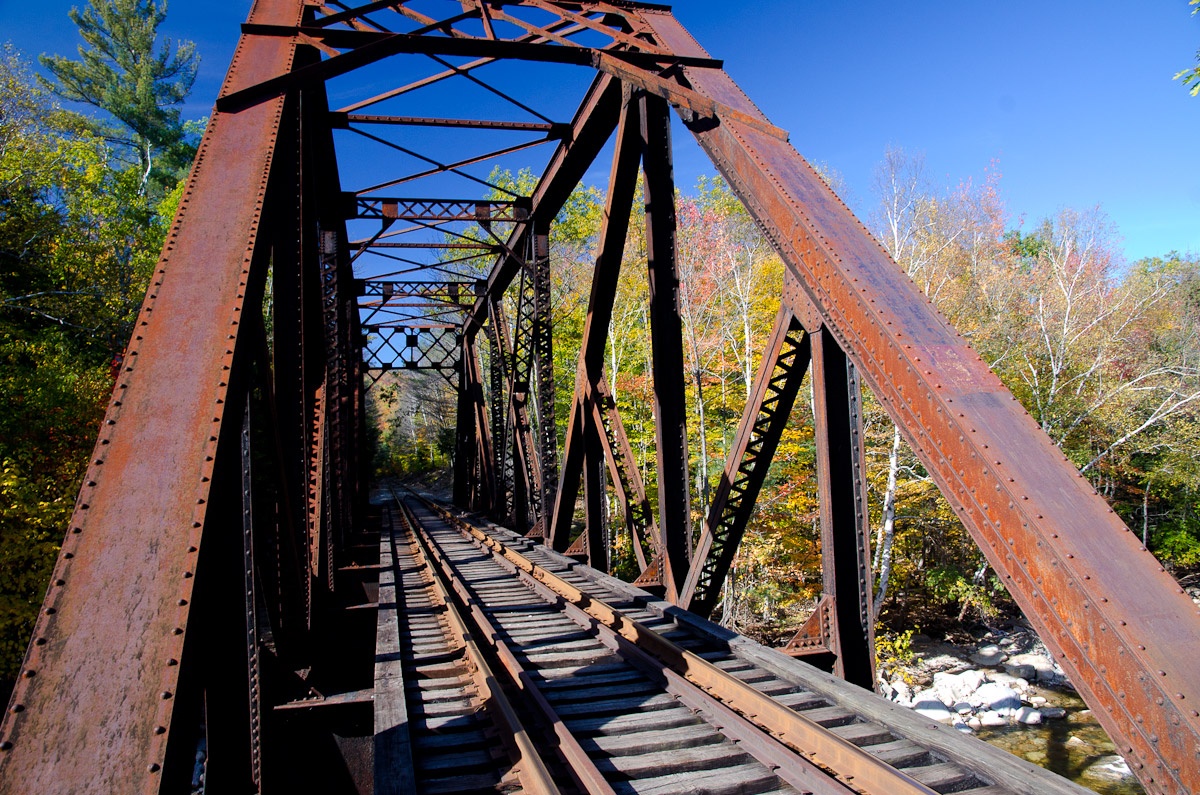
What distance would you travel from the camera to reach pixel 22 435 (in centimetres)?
1495

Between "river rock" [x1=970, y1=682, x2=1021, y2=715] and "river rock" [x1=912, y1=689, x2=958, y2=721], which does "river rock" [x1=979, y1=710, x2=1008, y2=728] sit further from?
"river rock" [x1=912, y1=689, x2=958, y2=721]

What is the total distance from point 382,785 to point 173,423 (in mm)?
2024

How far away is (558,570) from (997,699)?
13471mm

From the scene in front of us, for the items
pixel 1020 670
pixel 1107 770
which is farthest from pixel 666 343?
pixel 1020 670

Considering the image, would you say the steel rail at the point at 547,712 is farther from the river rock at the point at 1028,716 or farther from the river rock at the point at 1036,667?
the river rock at the point at 1036,667

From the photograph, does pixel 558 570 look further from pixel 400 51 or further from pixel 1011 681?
pixel 1011 681

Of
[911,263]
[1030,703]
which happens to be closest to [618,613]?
[1030,703]

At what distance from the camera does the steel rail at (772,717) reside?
294 centimetres

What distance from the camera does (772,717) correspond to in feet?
12.2

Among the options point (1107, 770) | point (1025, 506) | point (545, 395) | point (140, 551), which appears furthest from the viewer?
point (1107, 770)

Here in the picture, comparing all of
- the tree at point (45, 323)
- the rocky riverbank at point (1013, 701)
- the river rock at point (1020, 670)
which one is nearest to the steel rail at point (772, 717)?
the rocky riverbank at point (1013, 701)

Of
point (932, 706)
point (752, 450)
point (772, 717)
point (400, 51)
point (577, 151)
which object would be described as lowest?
point (932, 706)

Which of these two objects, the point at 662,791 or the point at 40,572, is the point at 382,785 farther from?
the point at 40,572

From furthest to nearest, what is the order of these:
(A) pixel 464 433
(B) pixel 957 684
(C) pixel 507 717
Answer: (A) pixel 464 433, (B) pixel 957 684, (C) pixel 507 717
